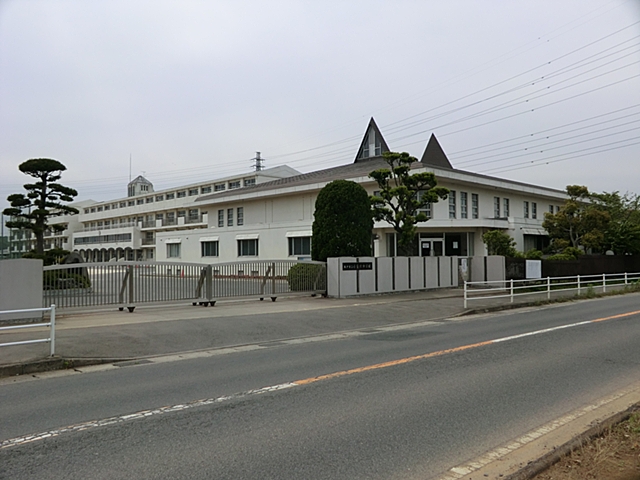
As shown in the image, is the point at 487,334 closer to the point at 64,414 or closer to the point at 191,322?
the point at 191,322

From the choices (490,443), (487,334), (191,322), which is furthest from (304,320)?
(490,443)

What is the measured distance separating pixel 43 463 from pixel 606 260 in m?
34.2

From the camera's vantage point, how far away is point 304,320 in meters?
14.6

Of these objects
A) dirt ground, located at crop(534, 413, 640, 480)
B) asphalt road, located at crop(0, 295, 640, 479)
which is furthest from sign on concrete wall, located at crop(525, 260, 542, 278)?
dirt ground, located at crop(534, 413, 640, 480)

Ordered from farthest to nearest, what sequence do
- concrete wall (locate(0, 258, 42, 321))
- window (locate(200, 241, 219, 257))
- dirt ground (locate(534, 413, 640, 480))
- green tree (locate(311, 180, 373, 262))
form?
1. window (locate(200, 241, 219, 257))
2. green tree (locate(311, 180, 373, 262))
3. concrete wall (locate(0, 258, 42, 321))
4. dirt ground (locate(534, 413, 640, 480))

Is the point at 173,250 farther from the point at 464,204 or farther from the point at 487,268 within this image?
the point at 487,268

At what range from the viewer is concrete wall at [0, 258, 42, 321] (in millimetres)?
12688

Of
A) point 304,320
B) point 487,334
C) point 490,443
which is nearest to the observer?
point 490,443

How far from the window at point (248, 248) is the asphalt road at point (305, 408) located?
28118 millimetres

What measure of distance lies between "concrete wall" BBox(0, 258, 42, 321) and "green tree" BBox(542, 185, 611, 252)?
30.1 metres

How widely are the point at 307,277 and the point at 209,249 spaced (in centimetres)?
2257

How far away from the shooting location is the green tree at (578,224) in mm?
32031

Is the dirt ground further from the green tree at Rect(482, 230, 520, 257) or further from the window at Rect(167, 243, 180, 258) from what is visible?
the window at Rect(167, 243, 180, 258)

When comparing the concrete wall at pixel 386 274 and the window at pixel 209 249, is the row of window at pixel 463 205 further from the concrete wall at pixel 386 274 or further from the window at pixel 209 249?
the window at pixel 209 249
